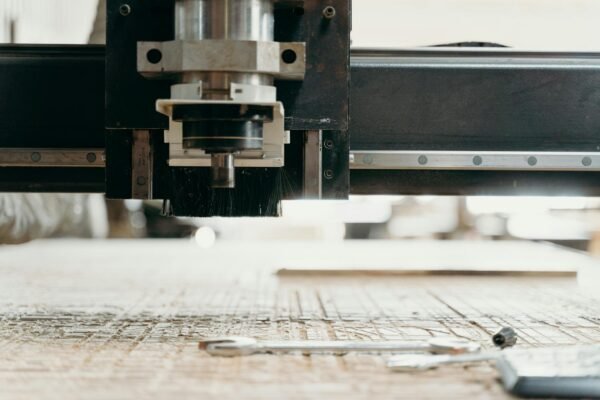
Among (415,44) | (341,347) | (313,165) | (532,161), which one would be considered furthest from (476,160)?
(415,44)

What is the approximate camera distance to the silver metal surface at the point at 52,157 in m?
0.98

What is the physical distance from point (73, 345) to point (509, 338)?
1.52 ft

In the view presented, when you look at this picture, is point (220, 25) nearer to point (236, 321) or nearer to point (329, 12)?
point (329, 12)

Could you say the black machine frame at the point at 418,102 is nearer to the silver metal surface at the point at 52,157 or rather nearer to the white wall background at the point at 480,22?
the silver metal surface at the point at 52,157

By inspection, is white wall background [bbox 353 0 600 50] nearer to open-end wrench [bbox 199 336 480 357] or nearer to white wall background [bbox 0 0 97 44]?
white wall background [bbox 0 0 97 44]

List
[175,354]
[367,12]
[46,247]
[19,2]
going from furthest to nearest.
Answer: [367,12], [19,2], [46,247], [175,354]

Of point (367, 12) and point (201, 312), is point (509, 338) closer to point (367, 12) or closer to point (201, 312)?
point (201, 312)

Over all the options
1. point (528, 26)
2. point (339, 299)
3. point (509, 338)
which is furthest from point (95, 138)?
point (528, 26)

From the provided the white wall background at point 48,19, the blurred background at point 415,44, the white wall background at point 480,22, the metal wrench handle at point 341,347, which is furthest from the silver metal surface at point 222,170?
the white wall background at point 480,22

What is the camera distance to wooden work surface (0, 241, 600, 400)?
65 cm

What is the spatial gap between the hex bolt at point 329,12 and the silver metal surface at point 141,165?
0.82ft

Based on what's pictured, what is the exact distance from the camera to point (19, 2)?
2502 millimetres

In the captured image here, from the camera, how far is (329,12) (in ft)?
2.85

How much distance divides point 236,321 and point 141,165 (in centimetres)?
24
